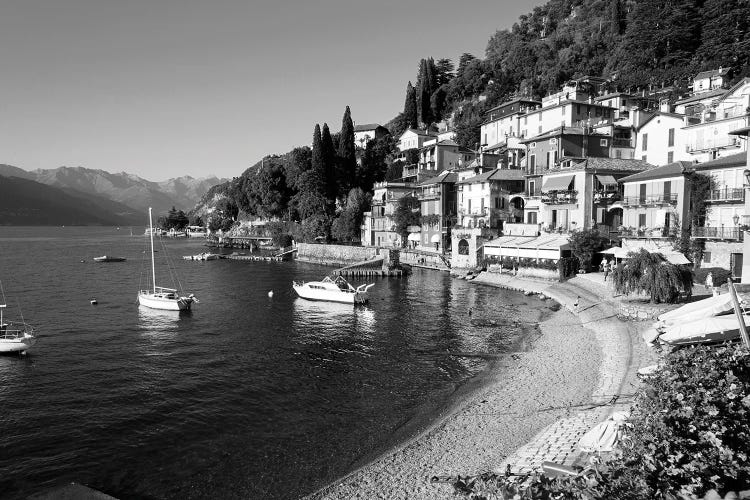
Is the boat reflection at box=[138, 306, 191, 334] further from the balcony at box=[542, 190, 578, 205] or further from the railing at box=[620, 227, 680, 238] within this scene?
the railing at box=[620, 227, 680, 238]

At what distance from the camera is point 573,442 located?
17.5 m

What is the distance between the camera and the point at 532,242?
60.2 m

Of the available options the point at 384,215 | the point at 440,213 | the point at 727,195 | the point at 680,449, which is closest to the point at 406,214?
the point at 384,215

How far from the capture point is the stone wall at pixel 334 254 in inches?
3533

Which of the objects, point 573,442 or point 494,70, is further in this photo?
point 494,70

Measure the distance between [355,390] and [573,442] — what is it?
12.1 m

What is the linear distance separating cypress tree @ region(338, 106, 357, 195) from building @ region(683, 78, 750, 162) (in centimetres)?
7373

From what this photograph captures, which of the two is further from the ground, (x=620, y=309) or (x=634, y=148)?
(x=634, y=148)

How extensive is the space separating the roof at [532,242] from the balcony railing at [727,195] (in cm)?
1497

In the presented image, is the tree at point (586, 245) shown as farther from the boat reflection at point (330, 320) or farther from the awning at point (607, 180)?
the boat reflection at point (330, 320)

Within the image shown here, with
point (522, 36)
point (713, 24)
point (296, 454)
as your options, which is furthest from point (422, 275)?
point (522, 36)

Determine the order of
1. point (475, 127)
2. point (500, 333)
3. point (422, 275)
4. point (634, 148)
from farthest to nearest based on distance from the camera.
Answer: point (475, 127)
point (422, 275)
point (634, 148)
point (500, 333)

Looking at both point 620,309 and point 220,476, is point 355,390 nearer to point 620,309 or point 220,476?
point 220,476

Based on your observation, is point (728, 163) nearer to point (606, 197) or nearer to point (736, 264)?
point (736, 264)
